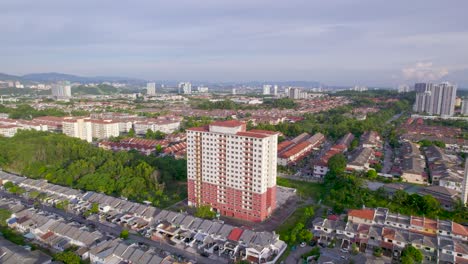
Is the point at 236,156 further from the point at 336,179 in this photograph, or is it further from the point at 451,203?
the point at 451,203

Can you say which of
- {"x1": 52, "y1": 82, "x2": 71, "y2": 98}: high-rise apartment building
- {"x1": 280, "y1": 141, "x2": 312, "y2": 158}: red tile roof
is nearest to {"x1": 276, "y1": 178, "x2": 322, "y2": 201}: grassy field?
{"x1": 280, "y1": 141, "x2": 312, "y2": 158}: red tile roof

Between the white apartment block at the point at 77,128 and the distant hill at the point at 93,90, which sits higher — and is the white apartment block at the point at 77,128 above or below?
below

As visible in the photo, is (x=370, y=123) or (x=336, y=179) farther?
(x=370, y=123)

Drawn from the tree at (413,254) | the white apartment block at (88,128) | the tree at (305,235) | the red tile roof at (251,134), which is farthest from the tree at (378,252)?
the white apartment block at (88,128)

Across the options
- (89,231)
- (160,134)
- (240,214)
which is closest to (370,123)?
(160,134)

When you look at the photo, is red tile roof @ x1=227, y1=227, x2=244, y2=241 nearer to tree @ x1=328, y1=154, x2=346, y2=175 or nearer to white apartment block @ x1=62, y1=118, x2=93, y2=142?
tree @ x1=328, y1=154, x2=346, y2=175

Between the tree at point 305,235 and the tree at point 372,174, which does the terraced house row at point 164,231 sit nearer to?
the tree at point 305,235
